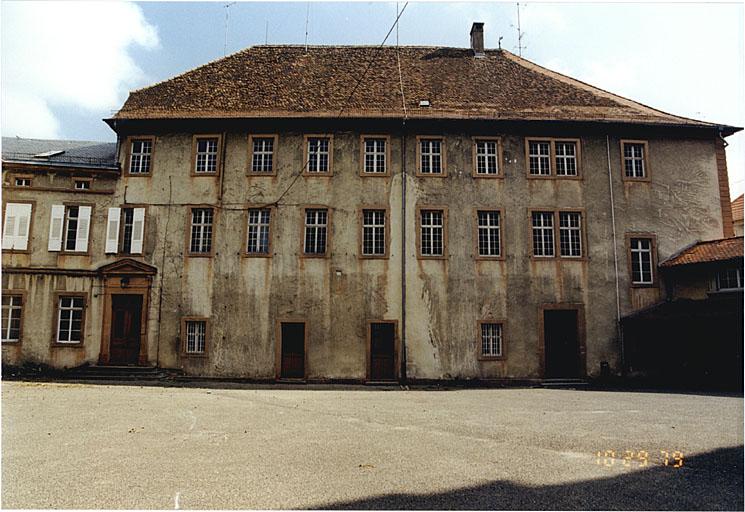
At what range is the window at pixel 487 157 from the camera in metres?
19.8

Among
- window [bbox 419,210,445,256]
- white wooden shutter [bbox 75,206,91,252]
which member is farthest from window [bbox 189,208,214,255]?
window [bbox 419,210,445,256]

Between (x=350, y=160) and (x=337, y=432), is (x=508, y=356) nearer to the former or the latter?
(x=350, y=160)

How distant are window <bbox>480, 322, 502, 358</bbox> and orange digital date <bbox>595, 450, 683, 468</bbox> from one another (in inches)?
454

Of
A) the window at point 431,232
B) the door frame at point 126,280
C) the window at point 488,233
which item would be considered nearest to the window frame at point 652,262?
the window at point 488,233

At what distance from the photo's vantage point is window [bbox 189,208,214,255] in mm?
19281

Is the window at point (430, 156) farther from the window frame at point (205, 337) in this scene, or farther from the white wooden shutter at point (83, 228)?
the white wooden shutter at point (83, 228)

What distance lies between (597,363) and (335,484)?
15402 millimetres

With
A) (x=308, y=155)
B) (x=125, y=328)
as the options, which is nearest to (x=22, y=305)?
(x=125, y=328)

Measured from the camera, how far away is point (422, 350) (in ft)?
60.5

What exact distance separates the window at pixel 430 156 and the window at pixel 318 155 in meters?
3.38

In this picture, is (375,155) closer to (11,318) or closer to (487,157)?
(487,157)

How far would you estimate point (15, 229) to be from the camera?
19078 millimetres

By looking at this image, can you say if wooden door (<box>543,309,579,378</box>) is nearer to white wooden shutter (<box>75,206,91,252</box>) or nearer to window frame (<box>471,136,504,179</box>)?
window frame (<box>471,136,504,179</box>)

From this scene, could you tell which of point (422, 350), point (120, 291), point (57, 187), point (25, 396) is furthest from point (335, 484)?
point (57, 187)
